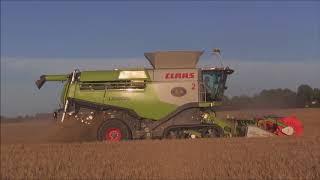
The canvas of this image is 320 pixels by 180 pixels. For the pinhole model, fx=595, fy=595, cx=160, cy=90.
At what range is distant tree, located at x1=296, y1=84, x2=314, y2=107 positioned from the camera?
23.8m

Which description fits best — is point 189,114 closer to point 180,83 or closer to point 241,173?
point 180,83

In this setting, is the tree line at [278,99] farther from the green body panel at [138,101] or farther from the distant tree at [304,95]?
the green body panel at [138,101]

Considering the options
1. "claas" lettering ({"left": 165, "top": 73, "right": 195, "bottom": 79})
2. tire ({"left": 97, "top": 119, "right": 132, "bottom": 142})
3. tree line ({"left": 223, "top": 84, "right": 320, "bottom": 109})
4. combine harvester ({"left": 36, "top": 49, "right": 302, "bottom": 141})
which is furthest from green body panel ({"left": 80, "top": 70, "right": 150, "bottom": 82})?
tree line ({"left": 223, "top": 84, "right": 320, "bottom": 109})

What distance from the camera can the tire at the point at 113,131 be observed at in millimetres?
19297

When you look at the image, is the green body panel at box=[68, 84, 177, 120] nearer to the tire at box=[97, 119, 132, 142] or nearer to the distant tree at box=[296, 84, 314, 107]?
the tire at box=[97, 119, 132, 142]

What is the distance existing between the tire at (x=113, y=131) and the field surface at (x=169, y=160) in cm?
252

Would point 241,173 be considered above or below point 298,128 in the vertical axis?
below

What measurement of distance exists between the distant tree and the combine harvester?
14.6ft

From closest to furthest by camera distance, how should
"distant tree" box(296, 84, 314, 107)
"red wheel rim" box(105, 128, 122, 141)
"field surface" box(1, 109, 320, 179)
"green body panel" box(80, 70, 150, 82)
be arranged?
"field surface" box(1, 109, 320, 179), "red wheel rim" box(105, 128, 122, 141), "green body panel" box(80, 70, 150, 82), "distant tree" box(296, 84, 314, 107)

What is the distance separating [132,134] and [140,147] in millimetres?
3848

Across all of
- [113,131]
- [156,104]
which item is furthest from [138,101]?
[113,131]

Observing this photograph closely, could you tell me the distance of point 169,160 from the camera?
508 inches

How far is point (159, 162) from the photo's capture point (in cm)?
1265

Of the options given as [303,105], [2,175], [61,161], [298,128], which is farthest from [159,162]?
[303,105]
